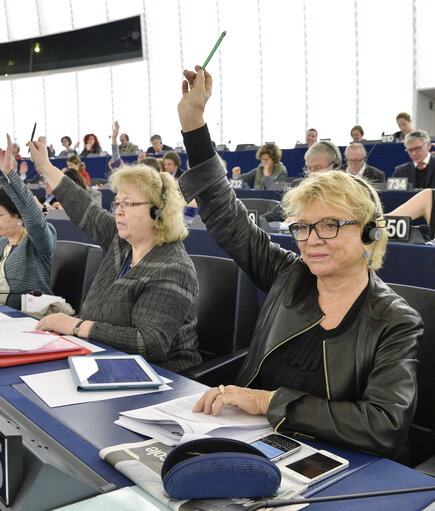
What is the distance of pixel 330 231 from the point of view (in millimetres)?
1319

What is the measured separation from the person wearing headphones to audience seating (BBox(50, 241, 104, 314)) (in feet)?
1.29

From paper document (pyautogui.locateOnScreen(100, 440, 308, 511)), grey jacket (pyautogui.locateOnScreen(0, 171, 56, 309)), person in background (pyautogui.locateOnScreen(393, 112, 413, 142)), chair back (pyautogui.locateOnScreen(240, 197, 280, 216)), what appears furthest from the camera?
person in background (pyautogui.locateOnScreen(393, 112, 413, 142))

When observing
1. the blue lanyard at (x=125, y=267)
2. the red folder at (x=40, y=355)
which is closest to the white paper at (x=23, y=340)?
the red folder at (x=40, y=355)

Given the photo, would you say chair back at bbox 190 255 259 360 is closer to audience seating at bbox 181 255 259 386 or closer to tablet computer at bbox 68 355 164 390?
audience seating at bbox 181 255 259 386

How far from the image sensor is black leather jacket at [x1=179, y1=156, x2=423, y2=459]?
1036 millimetres

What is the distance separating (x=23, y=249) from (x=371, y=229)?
6.04ft

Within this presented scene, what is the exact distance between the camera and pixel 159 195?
6.77 ft

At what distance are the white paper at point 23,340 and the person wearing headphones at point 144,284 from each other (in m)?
0.13

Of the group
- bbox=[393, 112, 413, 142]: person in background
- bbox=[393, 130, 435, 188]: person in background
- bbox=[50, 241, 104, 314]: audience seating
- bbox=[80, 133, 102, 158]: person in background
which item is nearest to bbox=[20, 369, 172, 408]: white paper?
bbox=[50, 241, 104, 314]: audience seating

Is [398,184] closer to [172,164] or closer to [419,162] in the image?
[419,162]

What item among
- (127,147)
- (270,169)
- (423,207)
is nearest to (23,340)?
(423,207)

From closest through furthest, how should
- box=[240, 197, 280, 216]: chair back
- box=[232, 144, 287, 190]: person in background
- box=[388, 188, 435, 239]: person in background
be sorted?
box=[388, 188, 435, 239]: person in background
box=[240, 197, 280, 216]: chair back
box=[232, 144, 287, 190]: person in background

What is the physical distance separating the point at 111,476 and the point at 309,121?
1120 cm

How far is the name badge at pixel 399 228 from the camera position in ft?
8.50
